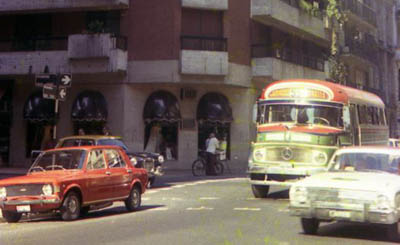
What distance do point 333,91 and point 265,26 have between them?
1938 cm

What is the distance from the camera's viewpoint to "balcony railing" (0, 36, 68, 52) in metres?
31.4

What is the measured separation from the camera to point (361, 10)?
47938 mm

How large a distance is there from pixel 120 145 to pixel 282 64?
16.9m

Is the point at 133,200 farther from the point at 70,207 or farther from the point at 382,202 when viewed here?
the point at 382,202

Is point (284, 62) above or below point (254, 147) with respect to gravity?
above

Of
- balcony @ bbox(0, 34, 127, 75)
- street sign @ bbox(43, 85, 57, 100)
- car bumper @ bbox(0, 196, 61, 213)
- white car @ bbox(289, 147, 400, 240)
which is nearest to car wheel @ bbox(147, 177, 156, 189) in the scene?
street sign @ bbox(43, 85, 57, 100)

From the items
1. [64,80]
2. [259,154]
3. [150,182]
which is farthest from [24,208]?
[150,182]

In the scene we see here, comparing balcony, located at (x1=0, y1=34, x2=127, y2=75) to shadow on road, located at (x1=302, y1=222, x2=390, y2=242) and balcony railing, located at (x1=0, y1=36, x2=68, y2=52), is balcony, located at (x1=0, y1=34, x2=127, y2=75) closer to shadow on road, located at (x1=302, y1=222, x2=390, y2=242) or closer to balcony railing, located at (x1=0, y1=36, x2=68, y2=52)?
balcony railing, located at (x1=0, y1=36, x2=68, y2=52)

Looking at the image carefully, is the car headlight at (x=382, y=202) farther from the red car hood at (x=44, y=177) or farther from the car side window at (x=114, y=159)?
the car side window at (x=114, y=159)

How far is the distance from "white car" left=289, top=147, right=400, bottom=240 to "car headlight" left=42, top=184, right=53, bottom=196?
16.0 feet

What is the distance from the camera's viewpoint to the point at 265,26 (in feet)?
114

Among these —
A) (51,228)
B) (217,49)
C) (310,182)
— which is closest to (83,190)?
(51,228)

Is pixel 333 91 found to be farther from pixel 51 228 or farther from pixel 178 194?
pixel 51 228

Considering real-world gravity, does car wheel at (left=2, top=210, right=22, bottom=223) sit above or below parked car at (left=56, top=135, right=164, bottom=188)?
below
